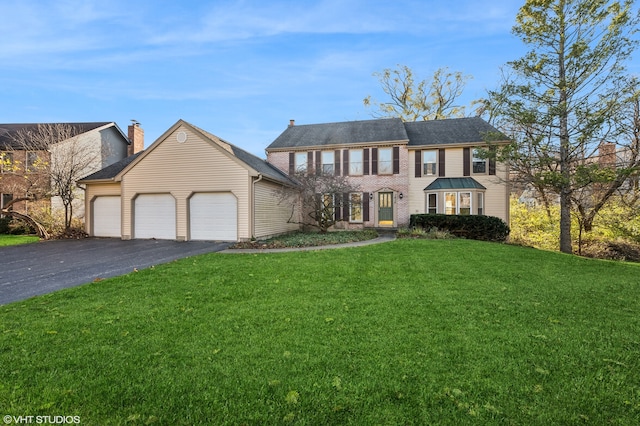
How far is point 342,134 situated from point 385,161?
355 cm

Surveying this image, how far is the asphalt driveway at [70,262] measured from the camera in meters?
6.10

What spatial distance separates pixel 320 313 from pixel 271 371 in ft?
5.31

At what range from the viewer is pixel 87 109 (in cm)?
2403

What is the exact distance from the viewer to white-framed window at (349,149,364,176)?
60.9ft

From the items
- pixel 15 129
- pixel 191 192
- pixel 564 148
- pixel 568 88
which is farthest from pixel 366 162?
pixel 15 129

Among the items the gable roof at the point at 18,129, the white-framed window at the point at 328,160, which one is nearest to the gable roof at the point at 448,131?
the white-framed window at the point at 328,160

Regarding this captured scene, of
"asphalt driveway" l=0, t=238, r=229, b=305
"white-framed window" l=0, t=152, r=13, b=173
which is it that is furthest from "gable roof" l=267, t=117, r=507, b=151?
"white-framed window" l=0, t=152, r=13, b=173

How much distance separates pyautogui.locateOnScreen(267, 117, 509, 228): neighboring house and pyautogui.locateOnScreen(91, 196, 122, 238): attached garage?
9160mm

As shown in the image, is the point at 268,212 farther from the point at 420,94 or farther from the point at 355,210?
the point at 420,94

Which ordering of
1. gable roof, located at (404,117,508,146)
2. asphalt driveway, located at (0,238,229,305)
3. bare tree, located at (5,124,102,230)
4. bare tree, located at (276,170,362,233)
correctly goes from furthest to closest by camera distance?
gable roof, located at (404,117,508,146) → bare tree, located at (5,124,102,230) → bare tree, located at (276,170,362,233) → asphalt driveway, located at (0,238,229,305)

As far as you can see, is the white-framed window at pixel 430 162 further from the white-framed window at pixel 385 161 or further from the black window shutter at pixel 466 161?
the white-framed window at pixel 385 161

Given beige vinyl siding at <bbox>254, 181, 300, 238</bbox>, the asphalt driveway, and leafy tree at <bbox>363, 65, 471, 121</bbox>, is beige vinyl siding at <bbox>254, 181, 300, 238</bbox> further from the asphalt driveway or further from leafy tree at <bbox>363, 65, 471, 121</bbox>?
leafy tree at <bbox>363, 65, 471, 121</bbox>

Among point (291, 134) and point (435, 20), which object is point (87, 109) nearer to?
point (291, 134)

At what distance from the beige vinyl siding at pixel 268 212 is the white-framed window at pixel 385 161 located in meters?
6.29
